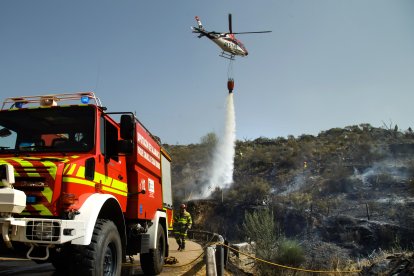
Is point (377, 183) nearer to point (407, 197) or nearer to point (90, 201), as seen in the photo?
point (407, 197)

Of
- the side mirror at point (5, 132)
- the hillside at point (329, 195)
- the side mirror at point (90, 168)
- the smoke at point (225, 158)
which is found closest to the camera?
the side mirror at point (90, 168)

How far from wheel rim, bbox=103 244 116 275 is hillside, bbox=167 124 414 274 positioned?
882cm

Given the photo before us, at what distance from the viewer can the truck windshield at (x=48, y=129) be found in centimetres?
619

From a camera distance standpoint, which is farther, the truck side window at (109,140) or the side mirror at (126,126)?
the truck side window at (109,140)

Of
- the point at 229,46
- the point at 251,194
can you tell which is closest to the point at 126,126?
the point at 251,194

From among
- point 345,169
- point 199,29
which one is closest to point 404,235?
point 345,169

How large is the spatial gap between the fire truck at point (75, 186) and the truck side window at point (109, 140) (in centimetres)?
2

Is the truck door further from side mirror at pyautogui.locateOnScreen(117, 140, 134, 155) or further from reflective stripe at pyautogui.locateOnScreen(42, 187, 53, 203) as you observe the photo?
reflective stripe at pyautogui.locateOnScreen(42, 187, 53, 203)

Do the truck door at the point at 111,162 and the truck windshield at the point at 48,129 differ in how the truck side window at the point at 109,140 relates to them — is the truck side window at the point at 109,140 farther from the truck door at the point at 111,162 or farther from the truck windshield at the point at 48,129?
the truck windshield at the point at 48,129

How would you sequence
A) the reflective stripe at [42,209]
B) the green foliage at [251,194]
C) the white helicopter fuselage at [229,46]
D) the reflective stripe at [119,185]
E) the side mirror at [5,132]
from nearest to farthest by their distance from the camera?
the reflective stripe at [42,209] → the side mirror at [5,132] → the reflective stripe at [119,185] → the green foliage at [251,194] → the white helicopter fuselage at [229,46]

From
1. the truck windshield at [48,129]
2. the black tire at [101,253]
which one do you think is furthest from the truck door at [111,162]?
the black tire at [101,253]

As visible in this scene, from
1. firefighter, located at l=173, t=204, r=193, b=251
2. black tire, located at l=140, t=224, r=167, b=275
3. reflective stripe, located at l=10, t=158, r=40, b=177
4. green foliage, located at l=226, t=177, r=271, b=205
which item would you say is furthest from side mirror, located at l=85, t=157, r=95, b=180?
green foliage, located at l=226, t=177, r=271, b=205

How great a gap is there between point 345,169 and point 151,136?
23.8 meters

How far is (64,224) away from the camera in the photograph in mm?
4961
